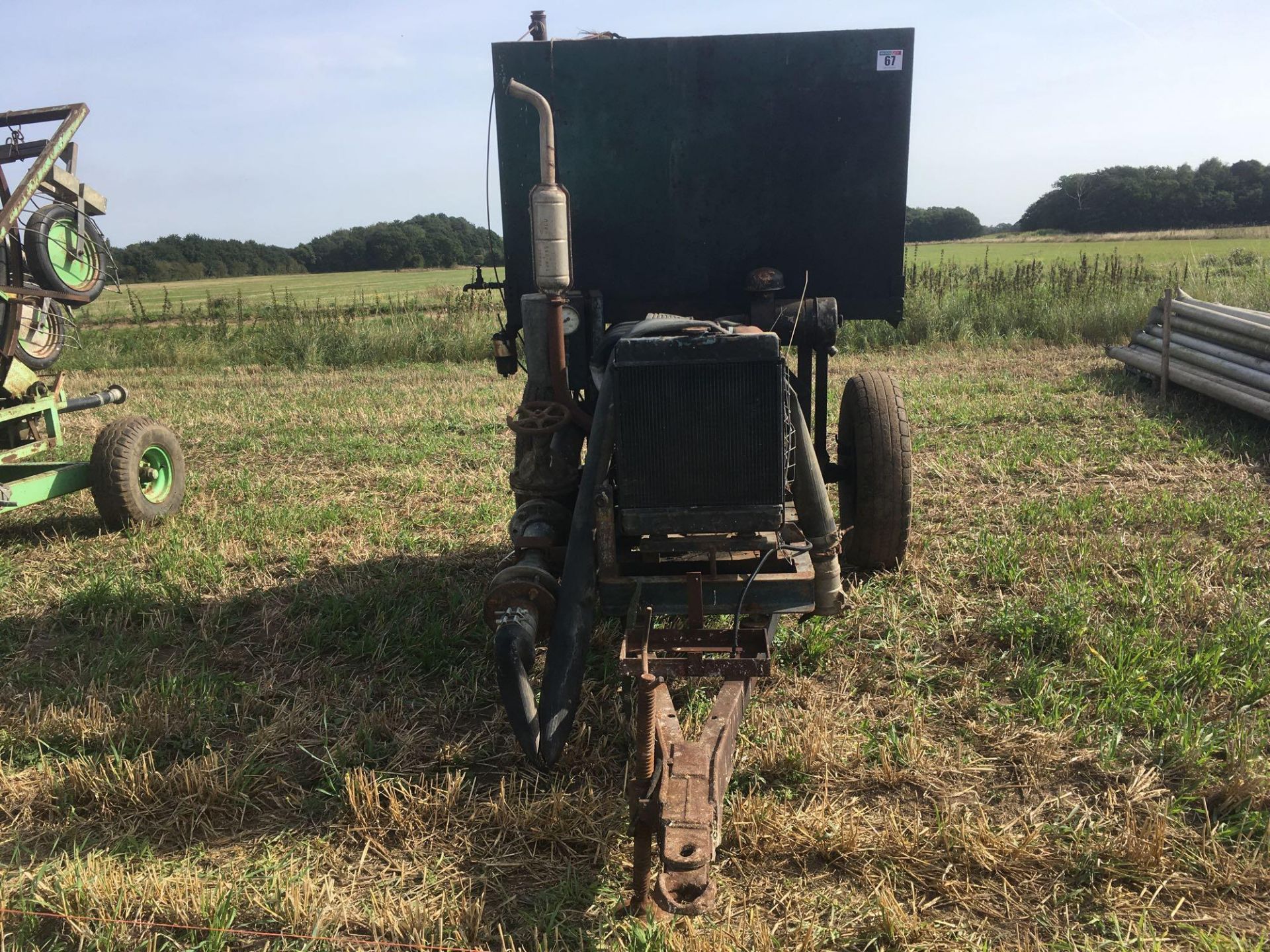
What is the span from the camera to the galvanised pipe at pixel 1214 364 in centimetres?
747

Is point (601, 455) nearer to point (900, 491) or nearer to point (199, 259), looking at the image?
point (900, 491)

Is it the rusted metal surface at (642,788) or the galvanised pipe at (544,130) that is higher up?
the galvanised pipe at (544,130)

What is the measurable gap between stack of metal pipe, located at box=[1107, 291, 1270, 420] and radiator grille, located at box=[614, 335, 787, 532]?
19.1ft

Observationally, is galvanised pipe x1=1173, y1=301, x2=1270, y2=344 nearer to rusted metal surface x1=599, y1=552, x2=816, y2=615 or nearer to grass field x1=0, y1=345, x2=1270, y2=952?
grass field x1=0, y1=345, x2=1270, y2=952

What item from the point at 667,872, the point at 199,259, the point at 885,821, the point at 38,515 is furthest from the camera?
the point at 199,259

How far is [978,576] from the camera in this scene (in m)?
4.73

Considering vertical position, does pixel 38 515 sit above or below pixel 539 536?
below

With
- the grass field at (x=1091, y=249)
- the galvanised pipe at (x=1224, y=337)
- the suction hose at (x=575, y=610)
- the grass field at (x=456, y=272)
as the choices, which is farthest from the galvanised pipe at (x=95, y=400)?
the grass field at (x=1091, y=249)

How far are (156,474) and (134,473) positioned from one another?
1.73 feet

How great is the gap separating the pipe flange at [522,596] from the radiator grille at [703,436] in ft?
1.45

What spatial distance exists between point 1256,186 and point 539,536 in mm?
47269

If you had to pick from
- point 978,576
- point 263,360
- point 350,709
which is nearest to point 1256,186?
point 263,360

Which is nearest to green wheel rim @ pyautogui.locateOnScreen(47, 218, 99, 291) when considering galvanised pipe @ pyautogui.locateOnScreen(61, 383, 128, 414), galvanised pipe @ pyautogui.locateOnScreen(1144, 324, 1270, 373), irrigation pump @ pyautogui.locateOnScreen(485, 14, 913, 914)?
galvanised pipe @ pyautogui.locateOnScreen(61, 383, 128, 414)

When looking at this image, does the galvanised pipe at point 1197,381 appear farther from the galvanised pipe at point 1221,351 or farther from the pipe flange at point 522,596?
the pipe flange at point 522,596
